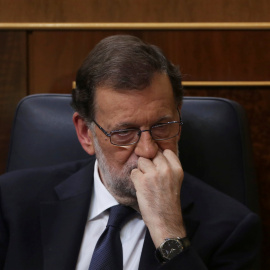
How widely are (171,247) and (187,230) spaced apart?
11cm

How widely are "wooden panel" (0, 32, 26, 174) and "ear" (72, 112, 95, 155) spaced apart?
1.26ft

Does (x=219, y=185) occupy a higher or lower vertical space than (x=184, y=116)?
lower

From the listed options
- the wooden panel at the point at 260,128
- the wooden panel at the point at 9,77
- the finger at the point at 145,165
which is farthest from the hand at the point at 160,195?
the wooden panel at the point at 9,77

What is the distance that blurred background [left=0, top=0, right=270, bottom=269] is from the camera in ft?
4.87

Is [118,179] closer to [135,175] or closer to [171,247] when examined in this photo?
[135,175]

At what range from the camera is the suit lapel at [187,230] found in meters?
1.04

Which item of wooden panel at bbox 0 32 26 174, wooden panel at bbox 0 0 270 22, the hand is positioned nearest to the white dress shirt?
the hand

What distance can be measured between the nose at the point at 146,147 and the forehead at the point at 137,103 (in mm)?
34

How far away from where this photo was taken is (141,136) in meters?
1.05

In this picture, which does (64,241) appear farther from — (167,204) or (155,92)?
(155,92)

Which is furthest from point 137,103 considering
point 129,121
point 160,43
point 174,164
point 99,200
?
point 160,43

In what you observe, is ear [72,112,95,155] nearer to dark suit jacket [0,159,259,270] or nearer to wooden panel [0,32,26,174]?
dark suit jacket [0,159,259,270]

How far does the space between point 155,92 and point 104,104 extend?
11 centimetres

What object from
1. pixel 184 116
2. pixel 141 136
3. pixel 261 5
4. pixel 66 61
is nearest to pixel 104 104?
pixel 141 136
